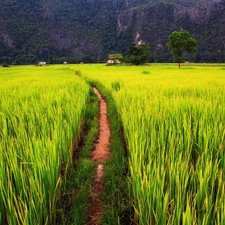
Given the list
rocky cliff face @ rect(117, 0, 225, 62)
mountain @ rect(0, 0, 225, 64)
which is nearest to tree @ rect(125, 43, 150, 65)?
mountain @ rect(0, 0, 225, 64)

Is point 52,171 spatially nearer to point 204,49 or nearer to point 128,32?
point 204,49

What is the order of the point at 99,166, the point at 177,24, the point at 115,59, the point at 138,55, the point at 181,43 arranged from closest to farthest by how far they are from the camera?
the point at 99,166
the point at 181,43
the point at 138,55
the point at 115,59
the point at 177,24

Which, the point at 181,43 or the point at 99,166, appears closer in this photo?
the point at 99,166

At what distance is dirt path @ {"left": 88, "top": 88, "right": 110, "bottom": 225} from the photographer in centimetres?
185

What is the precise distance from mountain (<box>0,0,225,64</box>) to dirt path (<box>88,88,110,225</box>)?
253 ft

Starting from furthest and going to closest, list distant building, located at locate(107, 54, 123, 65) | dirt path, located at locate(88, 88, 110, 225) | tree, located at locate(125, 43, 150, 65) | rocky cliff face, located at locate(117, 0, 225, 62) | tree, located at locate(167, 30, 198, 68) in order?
rocky cliff face, located at locate(117, 0, 225, 62) → distant building, located at locate(107, 54, 123, 65) → tree, located at locate(125, 43, 150, 65) → tree, located at locate(167, 30, 198, 68) → dirt path, located at locate(88, 88, 110, 225)

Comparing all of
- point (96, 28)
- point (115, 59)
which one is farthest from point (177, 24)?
point (115, 59)

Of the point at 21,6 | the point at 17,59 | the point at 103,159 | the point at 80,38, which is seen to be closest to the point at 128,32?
the point at 80,38

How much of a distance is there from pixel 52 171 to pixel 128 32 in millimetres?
169539

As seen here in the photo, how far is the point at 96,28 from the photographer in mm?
151625

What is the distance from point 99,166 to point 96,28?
529ft

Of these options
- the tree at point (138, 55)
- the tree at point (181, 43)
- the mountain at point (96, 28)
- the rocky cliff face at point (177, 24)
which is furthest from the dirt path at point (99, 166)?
the rocky cliff face at point (177, 24)

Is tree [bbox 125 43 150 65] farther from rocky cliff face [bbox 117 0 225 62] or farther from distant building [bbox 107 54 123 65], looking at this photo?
rocky cliff face [bbox 117 0 225 62]

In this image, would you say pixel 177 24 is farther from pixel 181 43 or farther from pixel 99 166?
pixel 99 166
